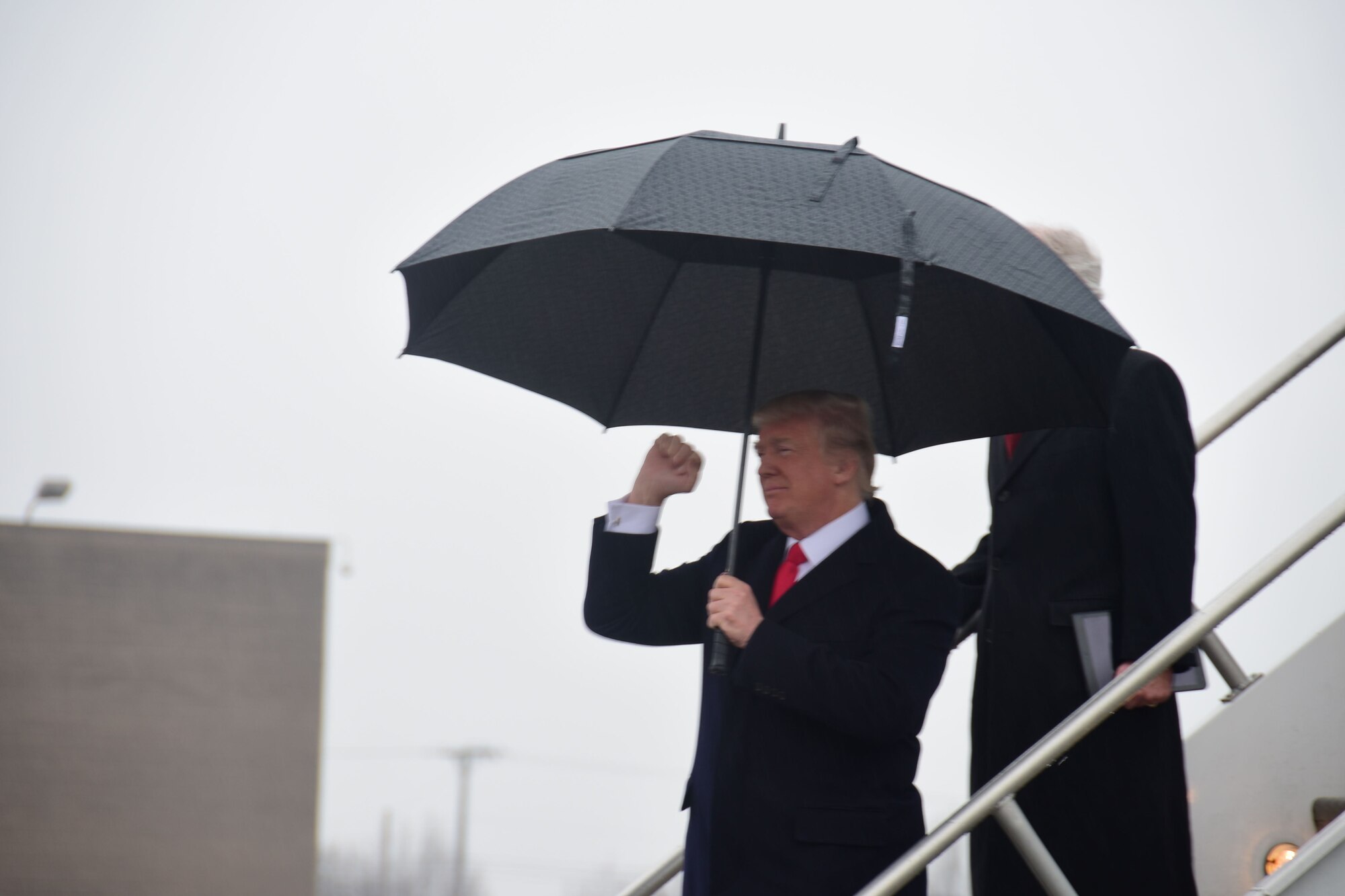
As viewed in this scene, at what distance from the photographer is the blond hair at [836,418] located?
7.03 feet

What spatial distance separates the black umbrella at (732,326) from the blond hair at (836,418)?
0.37 feet

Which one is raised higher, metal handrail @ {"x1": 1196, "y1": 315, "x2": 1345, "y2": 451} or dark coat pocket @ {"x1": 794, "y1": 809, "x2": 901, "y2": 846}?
metal handrail @ {"x1": 1196, "y1": 315, "x2": 1345, "y2": 451}

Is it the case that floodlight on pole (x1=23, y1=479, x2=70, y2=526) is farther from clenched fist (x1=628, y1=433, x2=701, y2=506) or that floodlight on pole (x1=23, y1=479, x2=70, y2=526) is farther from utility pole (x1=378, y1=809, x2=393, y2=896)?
clenched fist (x1=628, y1=433, x2=701, y2=506)

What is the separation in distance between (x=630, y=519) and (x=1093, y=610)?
91 cm

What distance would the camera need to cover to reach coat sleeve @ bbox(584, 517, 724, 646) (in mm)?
2277

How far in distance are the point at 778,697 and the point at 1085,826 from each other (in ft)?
2.82

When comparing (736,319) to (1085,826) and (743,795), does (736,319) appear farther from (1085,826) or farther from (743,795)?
(1085,826)

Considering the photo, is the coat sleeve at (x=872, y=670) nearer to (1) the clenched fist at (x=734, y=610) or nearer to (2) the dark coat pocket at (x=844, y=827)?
(1) the clenched fist at (x=734, y=610)

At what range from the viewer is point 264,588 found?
2273 cm

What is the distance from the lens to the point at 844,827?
1.97 m

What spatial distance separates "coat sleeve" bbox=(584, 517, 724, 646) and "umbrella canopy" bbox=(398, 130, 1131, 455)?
0.96 ft

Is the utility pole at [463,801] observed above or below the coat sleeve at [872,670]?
below

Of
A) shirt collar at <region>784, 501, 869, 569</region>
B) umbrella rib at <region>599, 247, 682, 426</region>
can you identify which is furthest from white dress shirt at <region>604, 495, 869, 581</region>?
umbrella rib at <region>599, 247, 682, 426</region>

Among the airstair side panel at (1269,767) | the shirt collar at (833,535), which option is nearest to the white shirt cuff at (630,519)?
the shirt collar at (833,535)
